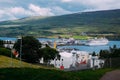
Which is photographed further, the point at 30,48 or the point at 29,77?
the point at 30,48

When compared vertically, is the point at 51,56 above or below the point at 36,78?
below

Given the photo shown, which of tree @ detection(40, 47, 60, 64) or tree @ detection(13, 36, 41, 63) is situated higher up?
tree @ detection(13, 36, 41, 63)

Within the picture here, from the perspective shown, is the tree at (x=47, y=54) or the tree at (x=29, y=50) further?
the tree at (x=47, y=54)

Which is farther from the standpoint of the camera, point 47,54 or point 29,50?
point 47,54

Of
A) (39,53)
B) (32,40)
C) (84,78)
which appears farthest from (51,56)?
(84,78)

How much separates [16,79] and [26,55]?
2191 inches

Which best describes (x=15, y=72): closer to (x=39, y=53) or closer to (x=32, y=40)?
(x=32, y=40)

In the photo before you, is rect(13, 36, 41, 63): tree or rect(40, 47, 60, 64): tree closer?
rect(13, 36, 41, 63): tree

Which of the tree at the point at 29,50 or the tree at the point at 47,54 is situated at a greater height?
the tree at the point at 29,50

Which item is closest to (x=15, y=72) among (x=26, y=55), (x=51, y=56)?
(x=26, y=55)

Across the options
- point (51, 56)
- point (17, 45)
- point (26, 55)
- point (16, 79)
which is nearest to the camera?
point (16, 79)

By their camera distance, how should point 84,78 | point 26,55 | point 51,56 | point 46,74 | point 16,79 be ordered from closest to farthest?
1. point 16,79
2. point 46,74
3. point 84,78
4. point 26,55
5. point 51,56

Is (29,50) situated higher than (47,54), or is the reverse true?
(29,50)

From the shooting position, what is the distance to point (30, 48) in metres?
71.4
